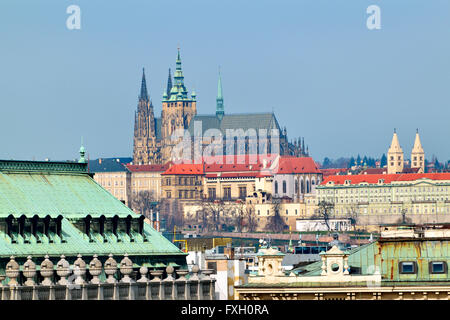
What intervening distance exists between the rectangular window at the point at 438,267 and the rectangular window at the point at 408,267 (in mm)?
340

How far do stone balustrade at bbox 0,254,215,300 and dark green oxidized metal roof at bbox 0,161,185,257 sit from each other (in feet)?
2.91

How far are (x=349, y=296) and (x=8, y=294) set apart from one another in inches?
301

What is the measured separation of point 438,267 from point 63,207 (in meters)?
8.09

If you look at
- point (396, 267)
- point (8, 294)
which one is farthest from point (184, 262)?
point (8, 294)

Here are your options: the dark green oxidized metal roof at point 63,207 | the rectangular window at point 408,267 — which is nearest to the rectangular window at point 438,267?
the rectangular window at point 408,267

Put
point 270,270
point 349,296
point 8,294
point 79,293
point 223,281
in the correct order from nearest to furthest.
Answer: point 8,294
point 79,293
point 349,296
point 270,270
point 223,281

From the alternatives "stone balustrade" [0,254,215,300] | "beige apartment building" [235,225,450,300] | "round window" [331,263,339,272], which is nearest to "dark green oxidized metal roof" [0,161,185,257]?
"stone balustrade" [0,254,215,300]

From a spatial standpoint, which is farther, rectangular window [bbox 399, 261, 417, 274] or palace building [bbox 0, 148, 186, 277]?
rectangular window [bbox 399, 261, 417, 274]

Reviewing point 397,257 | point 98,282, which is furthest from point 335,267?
point 98,282

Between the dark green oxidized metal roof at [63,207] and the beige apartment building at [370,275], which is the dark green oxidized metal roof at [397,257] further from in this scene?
the dark green oxidized metal roof at [63,207]

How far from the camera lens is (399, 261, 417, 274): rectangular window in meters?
35.8

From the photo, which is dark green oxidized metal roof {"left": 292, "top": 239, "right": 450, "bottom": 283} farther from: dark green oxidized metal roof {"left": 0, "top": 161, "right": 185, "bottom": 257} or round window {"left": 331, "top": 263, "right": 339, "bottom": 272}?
dark green oxidized metal roof {"left": 0, "top": 161, "right": 185, "bottom": 257}
